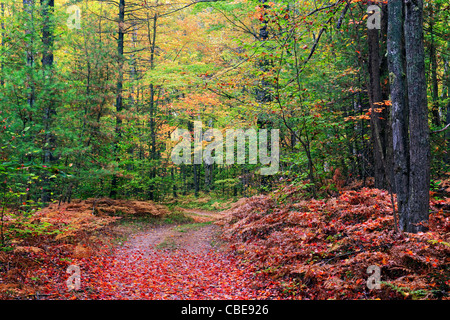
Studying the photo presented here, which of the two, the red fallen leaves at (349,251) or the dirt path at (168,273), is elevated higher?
the red fallen leaves at (349,251)

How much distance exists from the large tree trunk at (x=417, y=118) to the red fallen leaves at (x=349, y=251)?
0.47 meters

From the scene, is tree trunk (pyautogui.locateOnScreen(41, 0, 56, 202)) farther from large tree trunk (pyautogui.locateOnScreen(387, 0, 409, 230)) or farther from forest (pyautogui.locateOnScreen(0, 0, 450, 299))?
large tree trunk (pyautogui.locateOnScreen(387, 0, 409, 230))

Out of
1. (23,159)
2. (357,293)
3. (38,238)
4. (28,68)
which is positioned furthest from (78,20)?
(357,293)

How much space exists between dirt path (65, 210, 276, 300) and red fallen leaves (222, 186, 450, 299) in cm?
53

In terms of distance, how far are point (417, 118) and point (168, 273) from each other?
18.7ft

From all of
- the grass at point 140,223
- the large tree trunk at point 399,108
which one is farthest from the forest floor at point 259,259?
the large tree trunk at point 399,108

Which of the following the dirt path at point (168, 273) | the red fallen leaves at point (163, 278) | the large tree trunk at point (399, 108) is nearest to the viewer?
the large tree trunk at point (399, 108)

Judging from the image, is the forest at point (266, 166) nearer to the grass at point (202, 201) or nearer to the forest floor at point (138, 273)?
the forest floor at point (138, 273)

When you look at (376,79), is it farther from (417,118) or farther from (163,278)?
(163,278)

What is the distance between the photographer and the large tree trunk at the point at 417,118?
4328 millimetres

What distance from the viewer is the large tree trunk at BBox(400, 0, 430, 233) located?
4.33 m

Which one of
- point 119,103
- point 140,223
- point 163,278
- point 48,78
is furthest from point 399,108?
point 119,103

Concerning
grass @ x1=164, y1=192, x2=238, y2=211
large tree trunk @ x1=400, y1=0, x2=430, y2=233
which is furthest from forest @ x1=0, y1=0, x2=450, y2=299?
grass @ x1=164, y1=192, x2=238, y2=211

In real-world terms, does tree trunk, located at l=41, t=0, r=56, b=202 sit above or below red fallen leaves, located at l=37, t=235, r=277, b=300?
above
